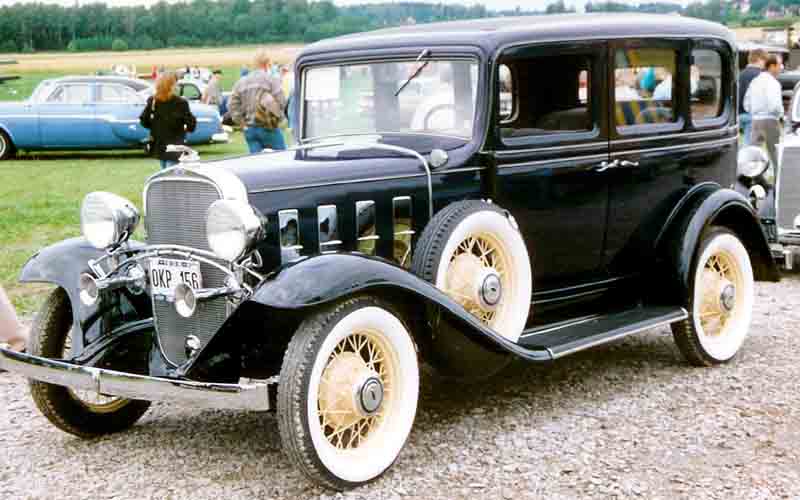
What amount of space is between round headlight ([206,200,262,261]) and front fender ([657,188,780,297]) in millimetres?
2435

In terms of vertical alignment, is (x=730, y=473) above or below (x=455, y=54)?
below

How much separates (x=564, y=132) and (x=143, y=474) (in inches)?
102

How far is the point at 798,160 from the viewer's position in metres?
8.16

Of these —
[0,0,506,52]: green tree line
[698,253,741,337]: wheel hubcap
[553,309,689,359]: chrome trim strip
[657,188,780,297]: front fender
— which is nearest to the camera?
[553,309,689,359]: chrome trim strip

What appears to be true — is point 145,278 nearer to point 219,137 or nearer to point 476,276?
point 476,276

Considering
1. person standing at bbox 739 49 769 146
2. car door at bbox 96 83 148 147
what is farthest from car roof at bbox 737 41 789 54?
car door at bbox 96 83 148 147

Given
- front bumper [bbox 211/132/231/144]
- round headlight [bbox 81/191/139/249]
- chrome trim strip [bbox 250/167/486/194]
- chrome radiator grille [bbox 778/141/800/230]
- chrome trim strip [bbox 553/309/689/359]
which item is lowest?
front bumper [bbox 211/132/231/144]

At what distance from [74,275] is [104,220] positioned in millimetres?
274

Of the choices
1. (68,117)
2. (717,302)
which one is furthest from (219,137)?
(717,302)

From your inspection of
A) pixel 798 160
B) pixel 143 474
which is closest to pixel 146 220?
pixel 143 474

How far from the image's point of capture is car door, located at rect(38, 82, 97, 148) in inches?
727

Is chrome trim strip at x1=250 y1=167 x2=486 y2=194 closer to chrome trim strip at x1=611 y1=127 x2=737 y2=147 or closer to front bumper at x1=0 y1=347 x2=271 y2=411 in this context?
front bumper at x1=0 y1=347 x2=271 y2=411

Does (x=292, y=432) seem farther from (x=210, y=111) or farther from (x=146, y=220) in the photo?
(x=210, y=111)

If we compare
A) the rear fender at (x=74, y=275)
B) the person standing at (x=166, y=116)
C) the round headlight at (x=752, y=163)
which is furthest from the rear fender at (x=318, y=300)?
the person standing at (x=166, y=116)
